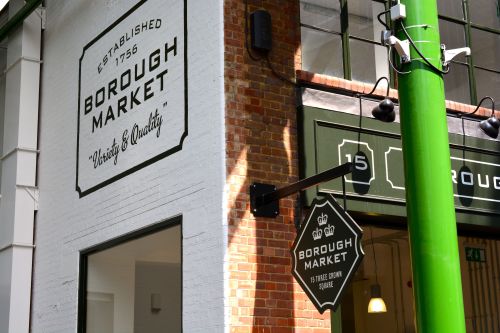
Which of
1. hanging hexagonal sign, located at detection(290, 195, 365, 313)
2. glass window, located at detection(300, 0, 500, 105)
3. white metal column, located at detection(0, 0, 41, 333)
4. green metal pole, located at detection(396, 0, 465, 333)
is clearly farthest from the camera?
white metal column, located at detection(0, 0, 41, 333)

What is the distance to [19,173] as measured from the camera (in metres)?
10.9

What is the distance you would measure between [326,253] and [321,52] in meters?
2.57

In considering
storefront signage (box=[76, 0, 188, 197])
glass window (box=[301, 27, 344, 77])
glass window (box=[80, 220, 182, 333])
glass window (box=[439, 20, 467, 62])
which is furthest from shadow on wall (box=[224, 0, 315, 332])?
glass window (box=[439, 20, 467, 62])

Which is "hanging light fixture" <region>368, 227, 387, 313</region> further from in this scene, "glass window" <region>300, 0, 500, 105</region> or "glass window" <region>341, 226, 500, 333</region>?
"glass window" <region>300, 0, 500, 105</region>

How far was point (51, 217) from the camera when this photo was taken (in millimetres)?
10445

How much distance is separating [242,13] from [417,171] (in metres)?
2.86

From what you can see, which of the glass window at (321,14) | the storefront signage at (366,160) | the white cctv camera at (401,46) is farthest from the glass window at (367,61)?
the white cctv camera at (401,46)

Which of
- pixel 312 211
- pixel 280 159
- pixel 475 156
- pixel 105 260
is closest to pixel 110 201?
pixel 105 260

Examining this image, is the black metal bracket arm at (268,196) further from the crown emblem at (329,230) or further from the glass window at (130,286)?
the glass window at (130,286)

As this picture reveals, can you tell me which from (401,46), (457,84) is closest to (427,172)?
(401,46)

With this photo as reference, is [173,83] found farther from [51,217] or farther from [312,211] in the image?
[51,217]

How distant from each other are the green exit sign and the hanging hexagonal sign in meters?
3.49

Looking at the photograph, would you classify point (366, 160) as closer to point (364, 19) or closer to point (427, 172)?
point (364, 19)

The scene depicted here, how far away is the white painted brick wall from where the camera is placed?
764 centimetres
